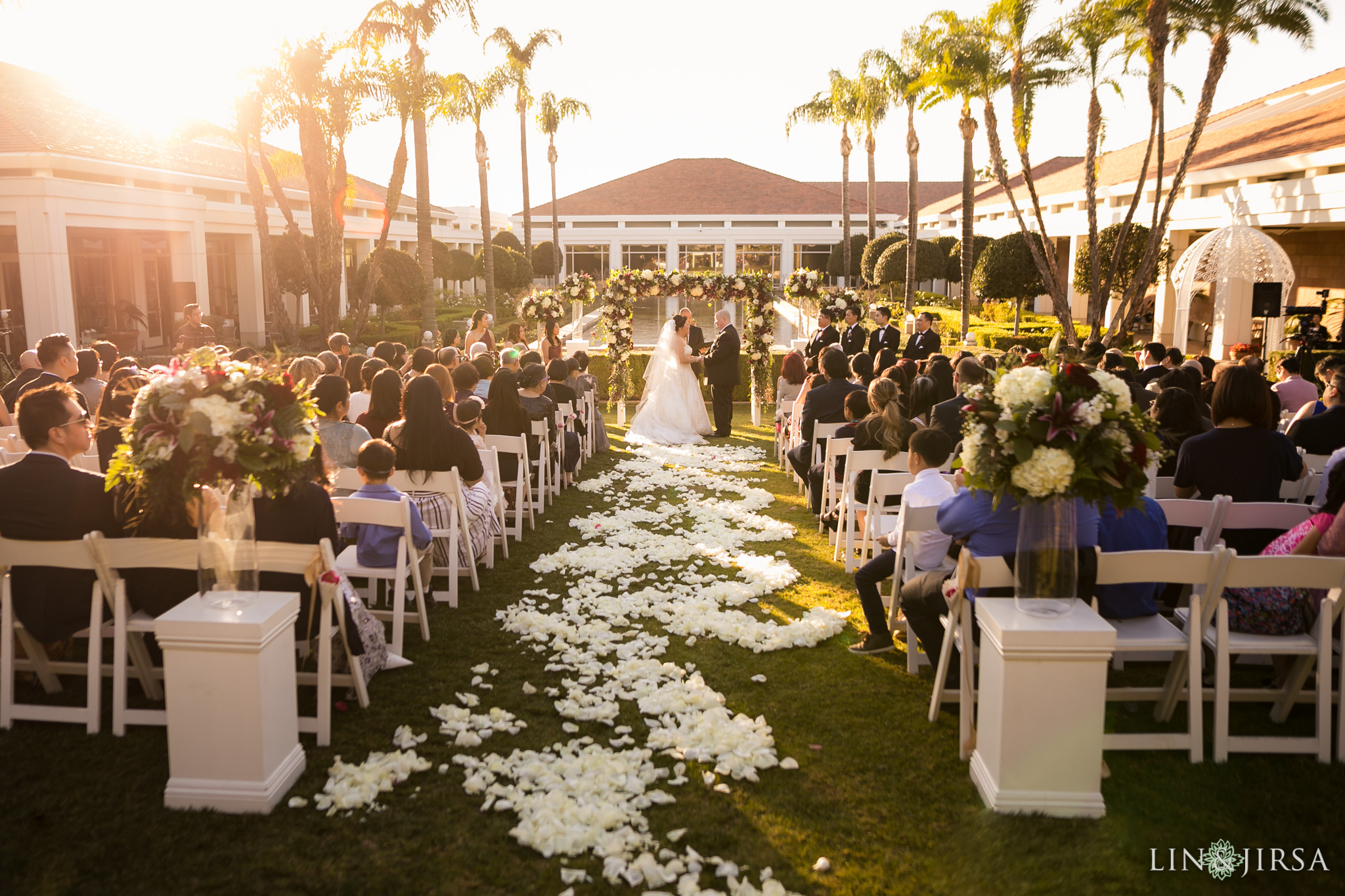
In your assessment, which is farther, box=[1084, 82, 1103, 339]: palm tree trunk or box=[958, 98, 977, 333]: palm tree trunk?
box=[958, 98, 977, 333]: palm tree trunk

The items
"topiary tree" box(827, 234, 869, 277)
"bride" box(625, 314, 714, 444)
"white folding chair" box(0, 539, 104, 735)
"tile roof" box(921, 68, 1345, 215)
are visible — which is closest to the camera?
"white folding chair" box(0, 539, 104, 735)

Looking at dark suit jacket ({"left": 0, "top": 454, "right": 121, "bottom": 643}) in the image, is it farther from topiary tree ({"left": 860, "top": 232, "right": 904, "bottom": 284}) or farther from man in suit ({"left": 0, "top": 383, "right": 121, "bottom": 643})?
topiary tree ({"left": 860, "top": 232, "right": 904, "bottom": 284})

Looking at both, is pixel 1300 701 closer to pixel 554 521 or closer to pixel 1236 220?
pixel 554 521

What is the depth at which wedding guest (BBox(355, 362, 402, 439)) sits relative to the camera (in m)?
7.75

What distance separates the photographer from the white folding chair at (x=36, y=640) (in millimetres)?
4582

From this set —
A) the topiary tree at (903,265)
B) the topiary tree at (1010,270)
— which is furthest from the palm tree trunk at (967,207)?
the topiary tree at (903,265)

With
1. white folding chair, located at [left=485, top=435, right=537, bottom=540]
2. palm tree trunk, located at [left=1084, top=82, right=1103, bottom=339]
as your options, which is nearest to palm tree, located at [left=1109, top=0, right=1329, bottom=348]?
palm tree trunk, located at [left=1084, top=82, right=1103, bottom=339]

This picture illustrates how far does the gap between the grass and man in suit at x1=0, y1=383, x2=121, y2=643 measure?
0.62 m

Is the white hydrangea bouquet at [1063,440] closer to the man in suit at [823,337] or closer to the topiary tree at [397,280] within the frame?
the man in suit at [823,337]

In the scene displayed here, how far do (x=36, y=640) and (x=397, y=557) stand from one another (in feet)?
6.54

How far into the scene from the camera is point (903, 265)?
3984 centimetres

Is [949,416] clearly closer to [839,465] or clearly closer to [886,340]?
[839,465]

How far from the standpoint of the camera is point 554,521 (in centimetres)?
980

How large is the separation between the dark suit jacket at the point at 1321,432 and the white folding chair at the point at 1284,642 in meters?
3.15
